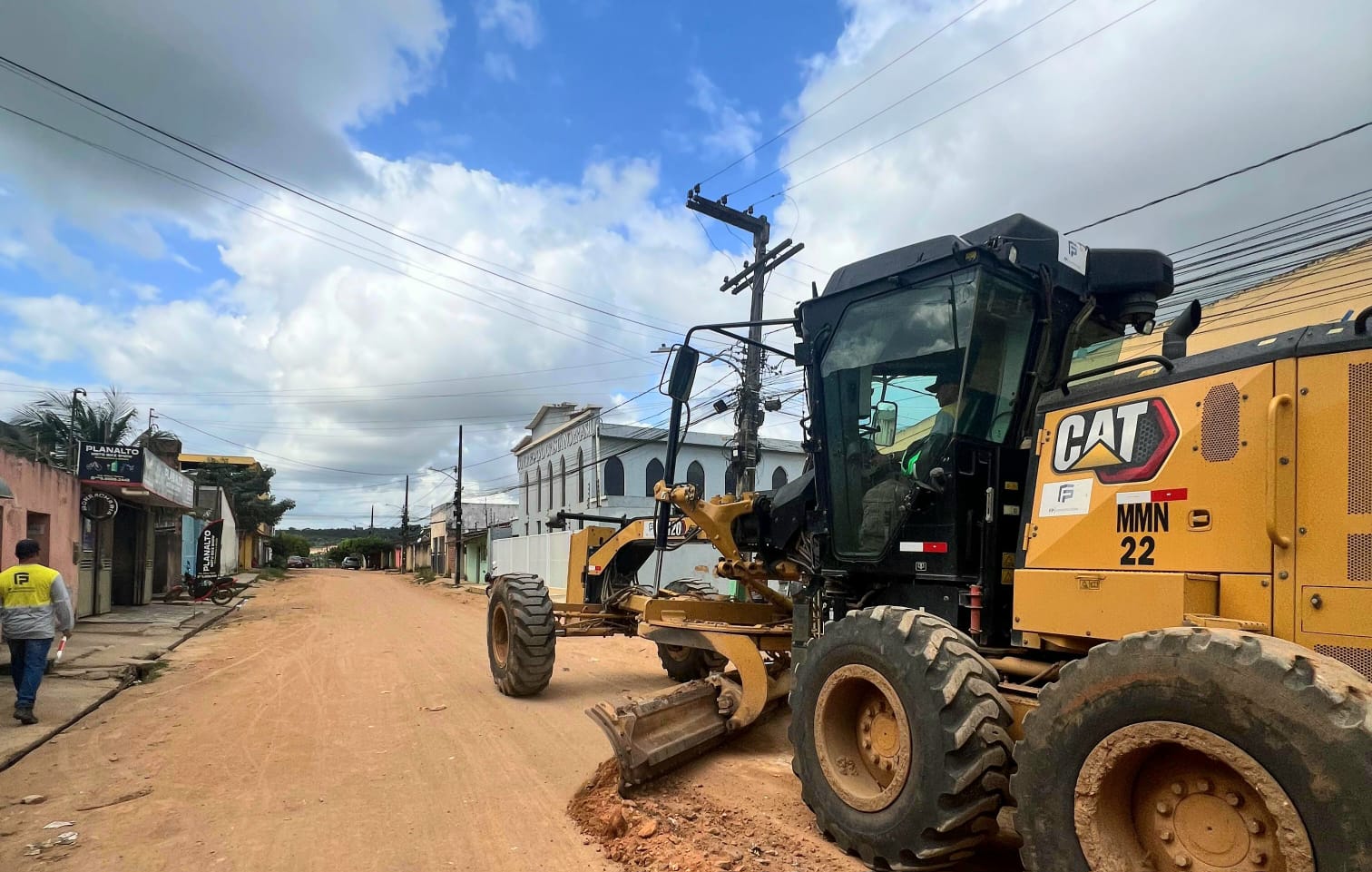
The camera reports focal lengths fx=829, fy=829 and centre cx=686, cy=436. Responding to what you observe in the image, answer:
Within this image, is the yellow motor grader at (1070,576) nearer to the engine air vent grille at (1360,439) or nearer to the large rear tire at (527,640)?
the engine air vent grille at (1360,439)

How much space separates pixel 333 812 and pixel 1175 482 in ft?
16.3

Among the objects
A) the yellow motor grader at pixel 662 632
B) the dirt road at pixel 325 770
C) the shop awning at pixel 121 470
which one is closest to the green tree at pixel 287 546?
the shop awning at pixel 121 470

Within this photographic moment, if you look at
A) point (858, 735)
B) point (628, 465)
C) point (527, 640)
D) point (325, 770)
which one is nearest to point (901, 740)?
point (858, 735)

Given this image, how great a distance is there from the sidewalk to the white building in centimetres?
1342

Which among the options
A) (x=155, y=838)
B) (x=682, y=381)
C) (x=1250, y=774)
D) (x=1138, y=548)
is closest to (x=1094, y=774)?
(x=1250, y=774)

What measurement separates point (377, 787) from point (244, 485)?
50490mm

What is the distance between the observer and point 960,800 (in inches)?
144

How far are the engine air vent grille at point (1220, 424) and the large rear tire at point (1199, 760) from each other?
2.62 ft

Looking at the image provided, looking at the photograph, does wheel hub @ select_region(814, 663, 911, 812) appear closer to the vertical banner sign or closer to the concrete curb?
the concrete curb

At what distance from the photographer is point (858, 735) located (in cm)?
452

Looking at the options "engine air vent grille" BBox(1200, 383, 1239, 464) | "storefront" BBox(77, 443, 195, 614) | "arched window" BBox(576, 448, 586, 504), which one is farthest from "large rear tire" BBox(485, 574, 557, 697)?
"arched window" BBox(576, 448, 586, 504)

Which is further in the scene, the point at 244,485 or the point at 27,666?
the point at 244,485

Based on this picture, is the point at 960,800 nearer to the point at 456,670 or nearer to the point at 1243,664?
the point at 1243,664

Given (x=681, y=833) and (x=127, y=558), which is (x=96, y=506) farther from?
(x=681, y=833)
